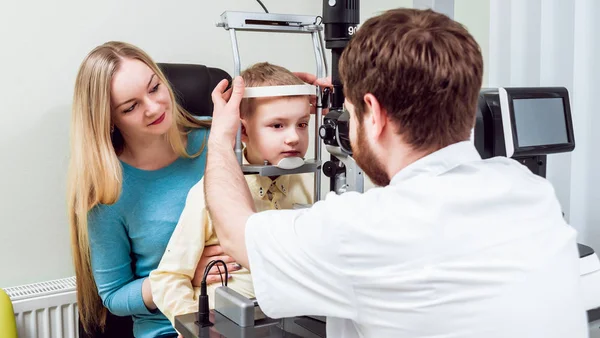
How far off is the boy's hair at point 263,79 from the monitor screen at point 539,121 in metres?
0.50

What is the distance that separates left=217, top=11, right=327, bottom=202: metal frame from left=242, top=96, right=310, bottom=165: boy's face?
61 millimetres

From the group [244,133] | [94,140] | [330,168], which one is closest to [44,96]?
[94,140]

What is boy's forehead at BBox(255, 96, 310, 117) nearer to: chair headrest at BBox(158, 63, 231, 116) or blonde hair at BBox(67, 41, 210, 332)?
blonde hair at BBox(67, 41, 210, 332)

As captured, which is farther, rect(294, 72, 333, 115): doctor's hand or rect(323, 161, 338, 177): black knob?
rect(294, 72, 333, 115): doctor's hand

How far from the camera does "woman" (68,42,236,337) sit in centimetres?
164

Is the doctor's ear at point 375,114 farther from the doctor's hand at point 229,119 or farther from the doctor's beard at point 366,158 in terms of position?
the doctor's hand at point 229,119

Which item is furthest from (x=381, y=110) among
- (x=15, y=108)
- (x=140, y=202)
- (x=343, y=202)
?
(x=15, y=108)

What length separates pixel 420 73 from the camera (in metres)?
0.92

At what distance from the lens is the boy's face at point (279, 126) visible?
→ 4.63 ft

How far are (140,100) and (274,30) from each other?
531 mm

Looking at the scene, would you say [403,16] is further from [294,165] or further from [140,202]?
[140,202]

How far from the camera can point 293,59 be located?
249cm

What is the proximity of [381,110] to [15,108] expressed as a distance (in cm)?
142

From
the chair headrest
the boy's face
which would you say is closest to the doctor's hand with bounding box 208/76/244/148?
the boy's face
